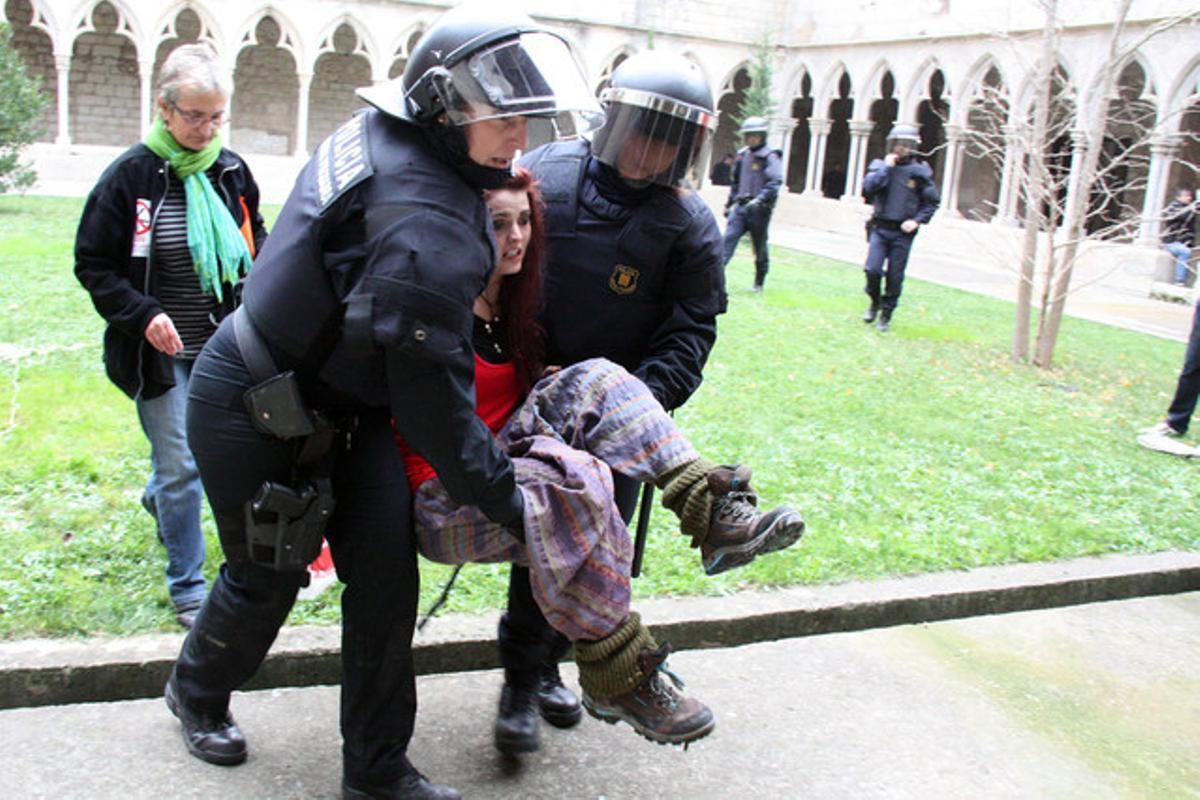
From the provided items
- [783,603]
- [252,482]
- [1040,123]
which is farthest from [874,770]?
[1040,123]

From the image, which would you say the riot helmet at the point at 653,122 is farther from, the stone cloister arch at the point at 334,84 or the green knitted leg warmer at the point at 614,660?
the stone cloister arch at the point at 334,84

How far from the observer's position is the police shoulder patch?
225 cm

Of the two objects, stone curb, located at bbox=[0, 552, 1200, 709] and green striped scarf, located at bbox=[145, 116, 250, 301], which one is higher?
green striped scarf, located at bbox=[145, 116, 250, 301]

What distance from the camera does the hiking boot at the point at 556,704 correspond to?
125 inches

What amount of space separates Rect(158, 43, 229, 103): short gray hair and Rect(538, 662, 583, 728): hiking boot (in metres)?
1.93

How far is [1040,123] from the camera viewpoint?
957cm

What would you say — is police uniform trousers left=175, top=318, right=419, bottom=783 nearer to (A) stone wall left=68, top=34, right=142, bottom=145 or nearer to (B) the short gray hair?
(B) the short gray hair

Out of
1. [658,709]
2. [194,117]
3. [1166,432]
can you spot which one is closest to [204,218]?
[194,117]

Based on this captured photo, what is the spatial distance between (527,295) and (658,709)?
1.05m

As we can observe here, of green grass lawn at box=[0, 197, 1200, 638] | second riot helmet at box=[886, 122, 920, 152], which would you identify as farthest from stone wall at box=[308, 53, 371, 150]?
second riot helmet at box=[886, 122, 920, 152]

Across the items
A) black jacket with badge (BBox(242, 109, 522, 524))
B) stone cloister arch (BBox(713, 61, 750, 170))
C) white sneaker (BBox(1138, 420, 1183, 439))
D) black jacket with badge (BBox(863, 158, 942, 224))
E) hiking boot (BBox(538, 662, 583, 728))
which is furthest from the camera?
stone cloister arch (BBox(713, 61, 750, 170))

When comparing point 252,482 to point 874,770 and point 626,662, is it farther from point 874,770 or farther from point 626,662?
point 874,770

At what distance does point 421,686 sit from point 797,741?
112 centimetres

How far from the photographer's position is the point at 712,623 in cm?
379
